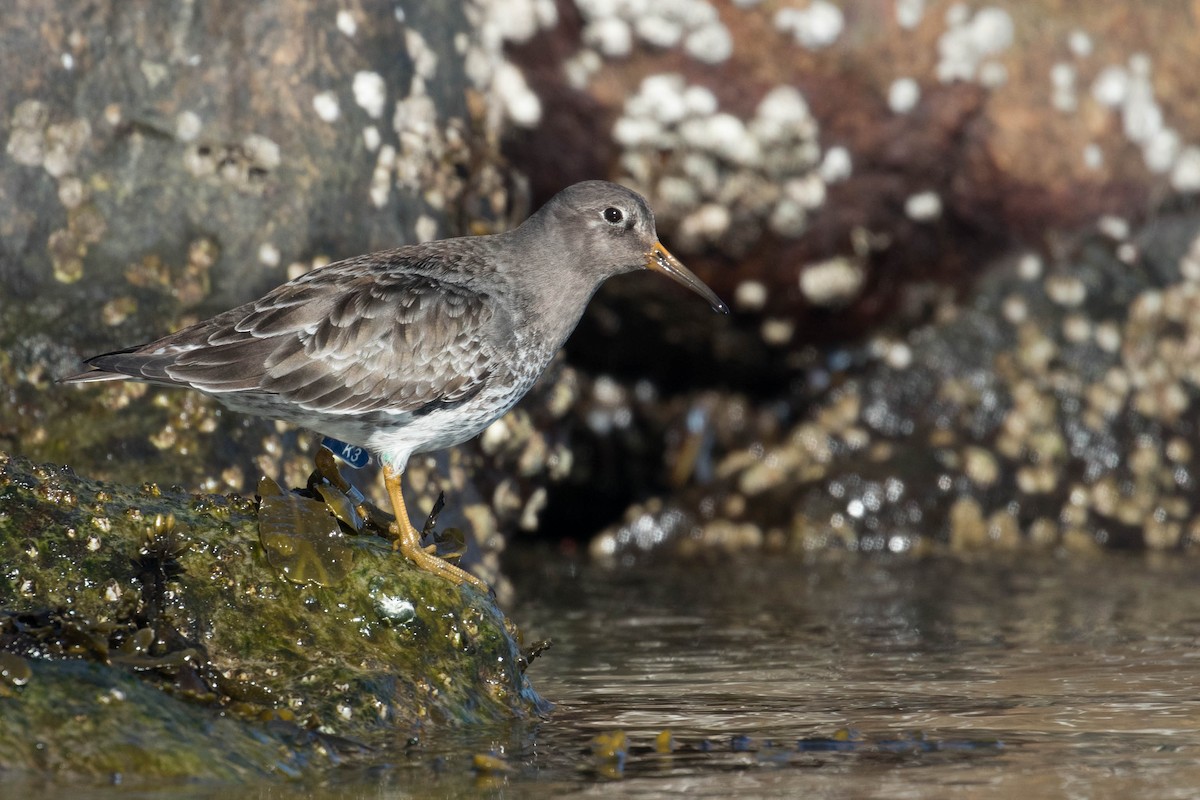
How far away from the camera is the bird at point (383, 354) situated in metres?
5.88

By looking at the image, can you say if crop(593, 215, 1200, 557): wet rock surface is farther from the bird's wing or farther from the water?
the bird's wing

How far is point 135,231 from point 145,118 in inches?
21.1

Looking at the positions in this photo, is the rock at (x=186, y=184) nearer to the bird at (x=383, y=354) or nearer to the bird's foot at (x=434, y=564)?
the bird at (x=383, y=354)

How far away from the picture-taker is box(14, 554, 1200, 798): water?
176 inches

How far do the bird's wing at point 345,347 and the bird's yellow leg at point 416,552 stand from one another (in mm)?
330

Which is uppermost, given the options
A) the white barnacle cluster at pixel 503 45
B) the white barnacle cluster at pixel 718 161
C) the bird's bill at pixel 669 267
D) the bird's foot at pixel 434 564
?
the white barnacle cluster at pixel 503 45

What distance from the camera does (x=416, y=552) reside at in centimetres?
556

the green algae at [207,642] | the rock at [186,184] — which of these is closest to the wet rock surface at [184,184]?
the rock at [186,184]

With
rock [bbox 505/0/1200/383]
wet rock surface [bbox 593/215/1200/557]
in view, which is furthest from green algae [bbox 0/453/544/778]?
wet rock surface [bbox 593/215/1200/557]

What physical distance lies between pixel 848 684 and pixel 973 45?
4443mm

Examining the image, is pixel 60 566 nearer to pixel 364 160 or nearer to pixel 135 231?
pixel 135 231

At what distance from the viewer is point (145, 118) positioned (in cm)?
727

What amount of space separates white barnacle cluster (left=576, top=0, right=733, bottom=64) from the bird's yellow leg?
347 centimetres

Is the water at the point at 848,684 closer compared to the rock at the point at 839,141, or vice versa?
the water at the point at 848,684
